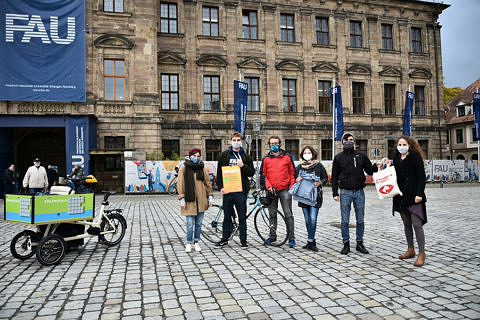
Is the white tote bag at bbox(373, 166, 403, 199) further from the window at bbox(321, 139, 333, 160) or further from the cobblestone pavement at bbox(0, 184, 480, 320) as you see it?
Result: the window at bbox(321, 139, 333, 160)

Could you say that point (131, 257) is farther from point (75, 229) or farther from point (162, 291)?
point (162, 291)

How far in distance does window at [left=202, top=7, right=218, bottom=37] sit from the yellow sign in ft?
71.2

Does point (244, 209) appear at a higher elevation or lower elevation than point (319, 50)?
lower

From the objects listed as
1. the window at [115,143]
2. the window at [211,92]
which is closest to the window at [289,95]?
the window at [211,92]

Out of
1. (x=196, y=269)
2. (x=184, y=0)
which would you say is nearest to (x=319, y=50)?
(x=184, y=0)

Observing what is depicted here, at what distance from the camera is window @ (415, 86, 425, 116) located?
31.7 m

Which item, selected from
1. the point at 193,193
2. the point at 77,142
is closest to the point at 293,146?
the point at 77,142

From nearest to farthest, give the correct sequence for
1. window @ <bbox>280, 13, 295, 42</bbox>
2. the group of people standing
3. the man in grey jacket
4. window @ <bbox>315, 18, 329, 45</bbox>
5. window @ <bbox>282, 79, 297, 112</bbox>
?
the group of people standing, the man in grey jacket, window @ <bbox>282, 79, 297, 112</bbox>, window @ <bbox>280, 13, 295, 42</bbox>, window @ <bbox>315, 18, 329, 45</bbox>

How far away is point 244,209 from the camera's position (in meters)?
6.89

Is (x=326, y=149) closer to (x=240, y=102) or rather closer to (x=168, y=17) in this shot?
Answer: (x=240, y=102)

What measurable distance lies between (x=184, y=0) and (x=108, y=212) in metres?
22.3

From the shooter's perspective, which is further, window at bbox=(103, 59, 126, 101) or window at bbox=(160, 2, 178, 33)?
window at bbox=(160, 2, 178, 33)

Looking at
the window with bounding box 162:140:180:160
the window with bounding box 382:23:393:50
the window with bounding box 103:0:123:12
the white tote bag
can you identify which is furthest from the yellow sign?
the window with bounding box 382:23:393:50

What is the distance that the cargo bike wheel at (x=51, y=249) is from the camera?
5.75 m
